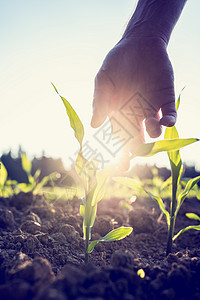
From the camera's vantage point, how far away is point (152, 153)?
109 centimetres

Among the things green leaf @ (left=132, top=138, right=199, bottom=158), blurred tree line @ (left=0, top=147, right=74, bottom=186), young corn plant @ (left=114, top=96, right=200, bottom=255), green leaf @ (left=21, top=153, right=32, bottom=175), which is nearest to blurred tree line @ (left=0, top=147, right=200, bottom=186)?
blurred tree line @ (left=0, top=147, right=74, bottom=186)

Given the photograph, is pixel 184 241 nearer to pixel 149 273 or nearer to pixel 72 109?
pixel 149 273

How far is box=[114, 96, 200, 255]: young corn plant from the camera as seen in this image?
104cm

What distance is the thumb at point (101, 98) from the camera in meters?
1.35

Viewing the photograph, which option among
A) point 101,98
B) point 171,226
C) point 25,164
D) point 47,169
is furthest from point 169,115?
point 47,169

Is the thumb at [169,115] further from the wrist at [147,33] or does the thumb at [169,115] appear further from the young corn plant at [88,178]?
the wrist at [147,33]

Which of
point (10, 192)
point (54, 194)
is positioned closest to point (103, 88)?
point (54, 194)

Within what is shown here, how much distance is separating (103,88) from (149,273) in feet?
3.64

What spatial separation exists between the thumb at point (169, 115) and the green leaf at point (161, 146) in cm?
26

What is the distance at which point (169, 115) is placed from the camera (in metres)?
1.34

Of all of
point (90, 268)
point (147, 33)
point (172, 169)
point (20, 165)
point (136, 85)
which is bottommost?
point (20, 165)

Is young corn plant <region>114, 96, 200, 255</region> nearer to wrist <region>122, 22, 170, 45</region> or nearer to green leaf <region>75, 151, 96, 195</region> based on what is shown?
green leaf <region>75, 151, 96, 195</region>

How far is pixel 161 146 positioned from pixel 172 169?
1.54 feet

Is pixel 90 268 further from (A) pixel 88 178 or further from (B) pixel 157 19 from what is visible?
(B) pixel 157 19
